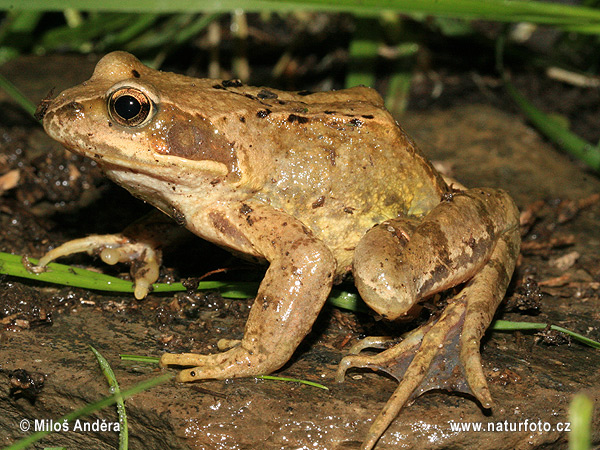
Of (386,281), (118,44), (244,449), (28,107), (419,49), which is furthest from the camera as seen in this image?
(419,49)

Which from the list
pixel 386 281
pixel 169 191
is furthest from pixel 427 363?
pixel 169 191

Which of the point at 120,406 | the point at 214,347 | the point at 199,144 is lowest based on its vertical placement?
the point at 120,406

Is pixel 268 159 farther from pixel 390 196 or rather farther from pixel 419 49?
pixel 419 49

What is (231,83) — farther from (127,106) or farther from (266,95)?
(127,106)

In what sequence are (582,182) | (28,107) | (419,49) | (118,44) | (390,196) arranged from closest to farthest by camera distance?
(390,196) < (28,107) < (582,182) < (118,44) < (419,49)

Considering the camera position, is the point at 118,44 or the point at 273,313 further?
the point at 118,44

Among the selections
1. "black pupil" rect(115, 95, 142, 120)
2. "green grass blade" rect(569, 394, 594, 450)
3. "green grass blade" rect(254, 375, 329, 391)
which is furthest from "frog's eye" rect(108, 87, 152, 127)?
"green grass blade" rect(569, 394, 594, 450)

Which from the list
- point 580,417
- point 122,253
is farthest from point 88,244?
point 580,417

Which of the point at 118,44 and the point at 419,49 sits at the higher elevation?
the point at 419,49
